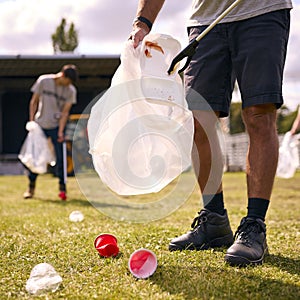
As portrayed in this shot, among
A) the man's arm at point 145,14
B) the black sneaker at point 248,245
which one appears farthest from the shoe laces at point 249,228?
the man's arm at point 145,14

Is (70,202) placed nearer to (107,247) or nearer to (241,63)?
(107,247)

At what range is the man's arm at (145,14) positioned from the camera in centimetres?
249

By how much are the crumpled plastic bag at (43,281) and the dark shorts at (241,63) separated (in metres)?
1.10

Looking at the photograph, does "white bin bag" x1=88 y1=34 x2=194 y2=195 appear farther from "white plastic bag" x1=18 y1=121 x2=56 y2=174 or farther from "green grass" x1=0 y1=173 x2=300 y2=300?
"white plastic bag" x1=18 y1=121 x2=56 y2=174

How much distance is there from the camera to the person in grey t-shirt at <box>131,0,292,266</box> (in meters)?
2.41

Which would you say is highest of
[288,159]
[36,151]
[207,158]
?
[207,158]

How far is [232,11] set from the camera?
255 cm

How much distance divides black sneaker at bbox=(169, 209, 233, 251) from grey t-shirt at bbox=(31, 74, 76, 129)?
4.20m

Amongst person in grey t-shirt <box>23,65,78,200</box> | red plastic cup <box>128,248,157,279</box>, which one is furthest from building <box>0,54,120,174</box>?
red plastic cup <box>128,248,157,279</box>

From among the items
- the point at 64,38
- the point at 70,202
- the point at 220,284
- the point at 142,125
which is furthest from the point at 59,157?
the point at 64,38

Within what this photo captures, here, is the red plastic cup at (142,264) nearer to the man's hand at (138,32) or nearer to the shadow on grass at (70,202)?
the man's hand at (138,32)

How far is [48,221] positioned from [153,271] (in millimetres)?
2060

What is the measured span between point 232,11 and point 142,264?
1234 mm

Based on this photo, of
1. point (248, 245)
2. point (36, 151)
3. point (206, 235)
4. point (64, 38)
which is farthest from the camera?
point (64, 38)
